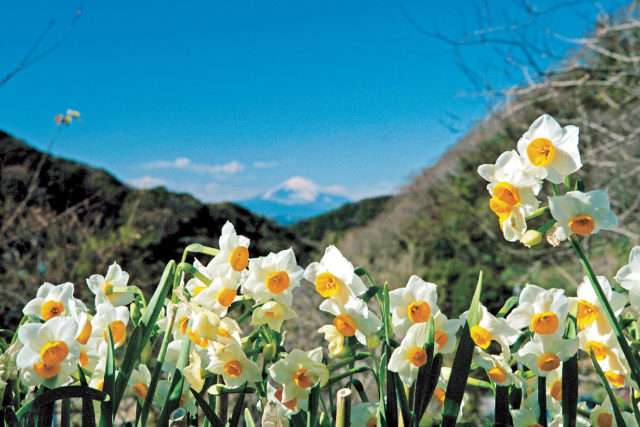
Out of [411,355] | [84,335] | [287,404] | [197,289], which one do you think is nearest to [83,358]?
[84,335]

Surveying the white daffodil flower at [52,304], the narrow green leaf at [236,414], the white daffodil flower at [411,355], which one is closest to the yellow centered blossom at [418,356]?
the white daffodil flower at [411,355]

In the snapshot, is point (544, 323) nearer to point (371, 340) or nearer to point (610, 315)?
point (610, 315)

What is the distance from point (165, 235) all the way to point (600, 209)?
5400 millimetres

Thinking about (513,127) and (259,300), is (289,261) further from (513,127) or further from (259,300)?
(513,127)

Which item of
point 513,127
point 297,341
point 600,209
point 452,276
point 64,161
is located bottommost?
point 297,341

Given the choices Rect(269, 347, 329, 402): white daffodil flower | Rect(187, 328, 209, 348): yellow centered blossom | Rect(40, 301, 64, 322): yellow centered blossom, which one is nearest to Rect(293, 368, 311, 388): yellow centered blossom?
Rect(269, 347, 329, 402): white daffodil flower

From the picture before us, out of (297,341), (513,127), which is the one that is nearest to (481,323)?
(297,341)

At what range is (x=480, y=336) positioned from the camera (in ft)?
1.77

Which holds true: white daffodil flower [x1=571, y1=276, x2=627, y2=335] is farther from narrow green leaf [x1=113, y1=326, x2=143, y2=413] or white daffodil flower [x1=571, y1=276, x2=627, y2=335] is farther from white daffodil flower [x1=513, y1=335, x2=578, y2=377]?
narrow green leaf [x1=113, y1=326, x2=143, y2=413]

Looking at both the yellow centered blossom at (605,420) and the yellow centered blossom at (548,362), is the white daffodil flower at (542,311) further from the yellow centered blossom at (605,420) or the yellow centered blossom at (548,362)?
the yellow centered blossom at (605,420)

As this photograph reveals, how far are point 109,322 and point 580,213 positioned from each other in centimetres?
56

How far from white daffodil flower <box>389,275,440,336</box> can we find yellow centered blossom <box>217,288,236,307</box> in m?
0.18

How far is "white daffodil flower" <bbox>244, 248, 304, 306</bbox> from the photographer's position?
560mm

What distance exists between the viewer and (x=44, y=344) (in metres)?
0.54
